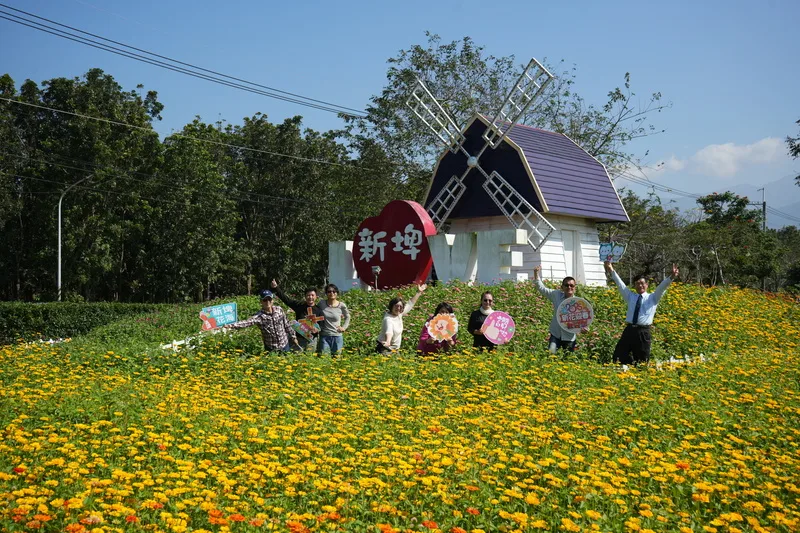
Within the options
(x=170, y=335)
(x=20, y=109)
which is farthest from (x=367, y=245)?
(x=20, y=109)

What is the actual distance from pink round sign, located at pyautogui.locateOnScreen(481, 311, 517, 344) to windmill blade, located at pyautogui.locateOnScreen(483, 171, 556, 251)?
28.2 ft

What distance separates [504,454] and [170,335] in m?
11.2

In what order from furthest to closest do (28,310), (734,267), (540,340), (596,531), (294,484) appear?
(734,267)
(28,310)
(540,340)
(294,484)
(596,531)

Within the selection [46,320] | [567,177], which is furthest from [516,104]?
[46,320]

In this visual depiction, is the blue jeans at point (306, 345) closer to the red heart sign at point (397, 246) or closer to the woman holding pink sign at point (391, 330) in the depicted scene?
the woman holding pink sign at point (391, 330)

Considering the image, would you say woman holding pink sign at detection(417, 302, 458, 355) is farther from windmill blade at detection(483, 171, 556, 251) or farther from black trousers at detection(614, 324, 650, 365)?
windmill blade at detection(483, 171, 556, 251)

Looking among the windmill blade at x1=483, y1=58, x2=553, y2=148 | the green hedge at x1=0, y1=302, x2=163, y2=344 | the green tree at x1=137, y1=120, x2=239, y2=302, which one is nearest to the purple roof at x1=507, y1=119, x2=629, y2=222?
the windmill blade at x1=483, y1=58, x2=553, y2=148

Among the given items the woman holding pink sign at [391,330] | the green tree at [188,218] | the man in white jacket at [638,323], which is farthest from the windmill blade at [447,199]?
the green tree at [188,218]

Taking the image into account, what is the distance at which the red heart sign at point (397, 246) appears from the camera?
1866cm

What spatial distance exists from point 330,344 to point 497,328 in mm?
2441

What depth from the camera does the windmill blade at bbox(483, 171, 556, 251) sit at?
65.2 feet

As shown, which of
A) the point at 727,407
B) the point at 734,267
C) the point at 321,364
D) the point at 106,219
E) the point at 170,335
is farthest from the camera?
the point at 734,267

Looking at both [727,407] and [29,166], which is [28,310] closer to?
[29,166]

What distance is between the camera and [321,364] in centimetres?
1008
